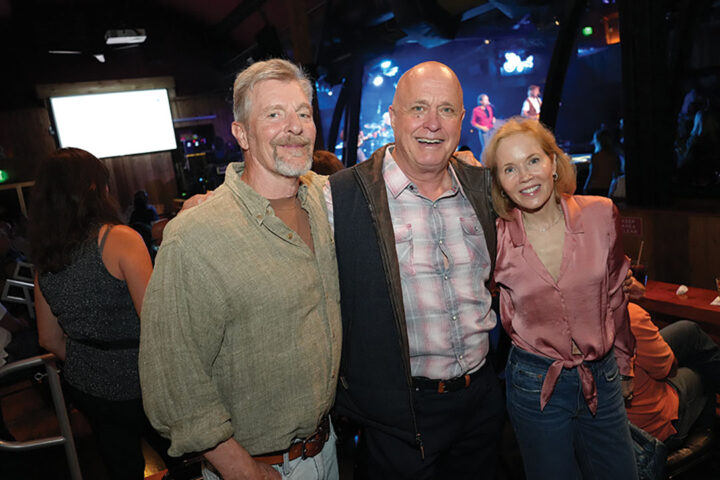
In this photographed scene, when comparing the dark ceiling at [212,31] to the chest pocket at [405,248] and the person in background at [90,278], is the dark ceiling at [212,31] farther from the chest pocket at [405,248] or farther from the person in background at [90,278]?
the person in background at [90,278]

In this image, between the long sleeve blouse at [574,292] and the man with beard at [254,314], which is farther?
the long sleeve blouse at [574,292]

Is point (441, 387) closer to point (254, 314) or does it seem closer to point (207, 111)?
point (254, 314)

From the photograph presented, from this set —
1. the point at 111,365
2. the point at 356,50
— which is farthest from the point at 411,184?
the point at 356,50

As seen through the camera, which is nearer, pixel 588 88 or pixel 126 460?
pixel 126 460

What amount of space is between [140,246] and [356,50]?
529 cm

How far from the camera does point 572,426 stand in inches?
69.2

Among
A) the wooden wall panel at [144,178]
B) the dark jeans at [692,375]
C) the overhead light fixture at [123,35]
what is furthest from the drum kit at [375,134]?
the dark jeans at [692,375]

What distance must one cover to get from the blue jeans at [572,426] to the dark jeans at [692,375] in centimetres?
82

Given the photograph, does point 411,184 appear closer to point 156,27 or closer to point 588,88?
point 588,88

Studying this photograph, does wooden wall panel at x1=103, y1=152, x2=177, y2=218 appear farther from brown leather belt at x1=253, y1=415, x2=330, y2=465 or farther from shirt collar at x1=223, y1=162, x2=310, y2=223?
brown leather belt at x1=253, y1=415, x2=330, y2=465

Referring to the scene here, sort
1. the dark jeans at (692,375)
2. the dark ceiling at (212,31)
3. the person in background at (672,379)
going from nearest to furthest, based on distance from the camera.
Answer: the person in background at (672,379) → the dark jeans at (692,375) → the dark ceiling at (212,31)

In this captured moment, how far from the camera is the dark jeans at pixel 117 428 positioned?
6.53 ft

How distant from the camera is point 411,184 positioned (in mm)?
1820

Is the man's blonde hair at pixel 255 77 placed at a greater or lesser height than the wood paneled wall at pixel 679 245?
greater
